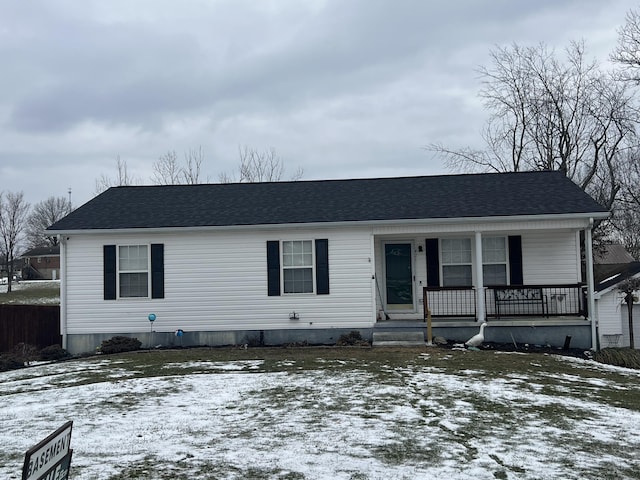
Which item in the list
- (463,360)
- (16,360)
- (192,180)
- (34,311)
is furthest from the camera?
(192,180)

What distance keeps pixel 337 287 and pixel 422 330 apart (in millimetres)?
2321

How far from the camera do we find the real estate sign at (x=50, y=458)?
2615 millimetres

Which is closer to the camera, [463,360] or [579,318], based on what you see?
[463,360]

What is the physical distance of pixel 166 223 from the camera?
1442 cm

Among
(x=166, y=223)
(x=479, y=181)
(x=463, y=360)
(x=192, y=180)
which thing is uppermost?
(x=192, y=180)

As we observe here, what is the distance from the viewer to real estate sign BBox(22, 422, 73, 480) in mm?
2615

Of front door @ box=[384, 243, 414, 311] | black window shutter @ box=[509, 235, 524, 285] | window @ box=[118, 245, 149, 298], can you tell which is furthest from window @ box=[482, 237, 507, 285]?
window @ box=[118, 245, 149, 298]

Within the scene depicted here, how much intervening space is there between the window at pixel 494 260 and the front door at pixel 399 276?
190 centimetres

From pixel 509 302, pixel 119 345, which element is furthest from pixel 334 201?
pixel 119 345

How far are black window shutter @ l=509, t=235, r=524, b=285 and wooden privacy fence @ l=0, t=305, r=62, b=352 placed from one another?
1222 centimetres

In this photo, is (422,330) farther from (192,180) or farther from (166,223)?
(192,180)

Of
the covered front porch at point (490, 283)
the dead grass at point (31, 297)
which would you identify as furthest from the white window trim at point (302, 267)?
the dead grass at point (31, 297)

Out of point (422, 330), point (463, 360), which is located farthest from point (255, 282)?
point (463, 360)

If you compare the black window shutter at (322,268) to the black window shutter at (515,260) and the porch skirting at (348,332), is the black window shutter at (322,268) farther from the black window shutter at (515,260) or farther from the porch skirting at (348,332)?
the black window shutter at (515,260)
